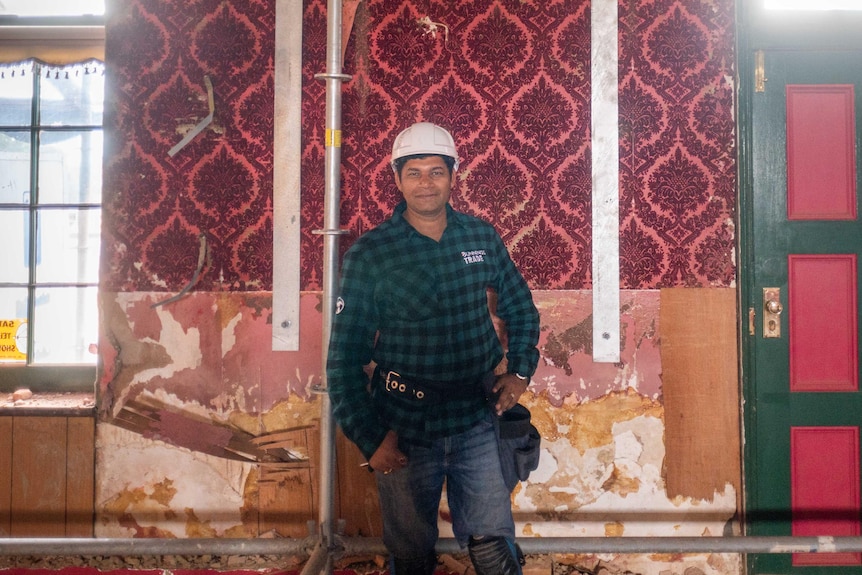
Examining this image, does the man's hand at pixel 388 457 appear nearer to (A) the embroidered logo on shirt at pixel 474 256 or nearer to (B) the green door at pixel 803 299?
(A) the embroidered logo on shirt at pixel 474 256

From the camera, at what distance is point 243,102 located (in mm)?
2686

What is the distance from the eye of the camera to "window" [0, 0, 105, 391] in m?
2.98

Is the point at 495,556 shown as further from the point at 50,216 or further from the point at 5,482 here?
the point at 50,216

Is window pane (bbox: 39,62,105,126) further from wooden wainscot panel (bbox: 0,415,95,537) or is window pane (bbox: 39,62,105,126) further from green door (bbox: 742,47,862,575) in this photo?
green door (bbox: 742,47,862,575)

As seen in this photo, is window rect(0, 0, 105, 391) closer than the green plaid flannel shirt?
No

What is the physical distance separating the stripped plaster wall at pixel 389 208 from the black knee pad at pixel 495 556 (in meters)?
0.77

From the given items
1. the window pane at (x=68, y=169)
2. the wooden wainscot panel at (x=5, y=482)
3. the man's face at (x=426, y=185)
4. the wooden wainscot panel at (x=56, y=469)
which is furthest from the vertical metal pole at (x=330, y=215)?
the wooden wainscot panel at (x=5, y=482)

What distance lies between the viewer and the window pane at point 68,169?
9.83 ft

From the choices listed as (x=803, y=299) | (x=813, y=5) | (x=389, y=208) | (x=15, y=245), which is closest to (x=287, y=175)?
(x=389, y=208)

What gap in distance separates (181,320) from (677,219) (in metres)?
2.47

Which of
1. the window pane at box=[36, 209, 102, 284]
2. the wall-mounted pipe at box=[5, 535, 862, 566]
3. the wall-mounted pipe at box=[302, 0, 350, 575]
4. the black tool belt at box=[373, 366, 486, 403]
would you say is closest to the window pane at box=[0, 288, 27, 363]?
the window pane at box=[36, 209, 102, 284]

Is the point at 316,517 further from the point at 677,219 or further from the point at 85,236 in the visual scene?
the point at 677,219

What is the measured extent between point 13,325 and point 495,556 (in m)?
2.82

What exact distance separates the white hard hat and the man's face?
0.07m
